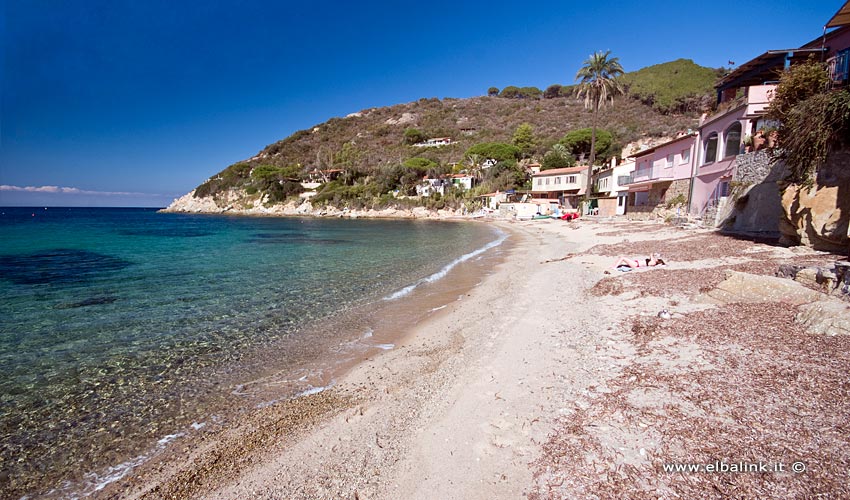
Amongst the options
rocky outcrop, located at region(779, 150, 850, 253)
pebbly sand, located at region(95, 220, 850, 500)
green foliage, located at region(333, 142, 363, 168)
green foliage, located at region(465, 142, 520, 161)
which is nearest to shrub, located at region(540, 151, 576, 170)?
green foliage, located at region(465, 142, 520, 161)

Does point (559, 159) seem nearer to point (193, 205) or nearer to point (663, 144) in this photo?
point (663, 144)

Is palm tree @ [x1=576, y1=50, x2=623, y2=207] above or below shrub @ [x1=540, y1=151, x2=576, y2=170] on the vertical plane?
above

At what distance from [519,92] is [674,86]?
69.2 m

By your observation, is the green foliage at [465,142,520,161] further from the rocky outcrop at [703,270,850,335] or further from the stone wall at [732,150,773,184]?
the rocky outcrop at [703,270,850,335]

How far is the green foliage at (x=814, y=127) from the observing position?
1084 centimetres

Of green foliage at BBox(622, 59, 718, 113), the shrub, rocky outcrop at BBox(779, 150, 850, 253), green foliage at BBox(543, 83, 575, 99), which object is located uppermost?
green foliage at BBox(543, 83, 575, 99)

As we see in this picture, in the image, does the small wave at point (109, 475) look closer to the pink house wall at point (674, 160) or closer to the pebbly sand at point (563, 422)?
the pebbly sand at point (563, 422)

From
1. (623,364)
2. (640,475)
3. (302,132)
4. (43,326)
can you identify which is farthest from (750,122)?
(302,132)

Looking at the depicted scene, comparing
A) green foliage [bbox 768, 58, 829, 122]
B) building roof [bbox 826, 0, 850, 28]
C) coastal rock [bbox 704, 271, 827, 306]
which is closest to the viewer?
coastal rock [bbox 704, 271, 827, 306]

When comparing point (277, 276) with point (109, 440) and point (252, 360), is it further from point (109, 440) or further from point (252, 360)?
point (109, 440)

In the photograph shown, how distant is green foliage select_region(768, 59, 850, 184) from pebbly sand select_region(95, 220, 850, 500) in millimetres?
8378

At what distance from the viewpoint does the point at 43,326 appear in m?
9.02

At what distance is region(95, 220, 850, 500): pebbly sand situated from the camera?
3266mm

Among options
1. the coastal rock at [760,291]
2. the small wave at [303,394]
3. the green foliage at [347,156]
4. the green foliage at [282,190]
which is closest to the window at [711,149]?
the coastal rock at [760,291]
